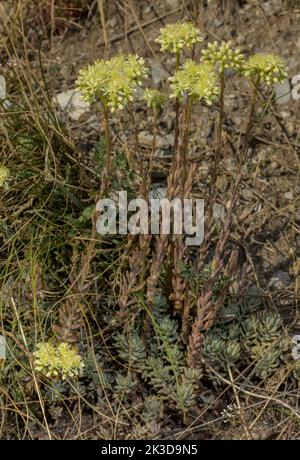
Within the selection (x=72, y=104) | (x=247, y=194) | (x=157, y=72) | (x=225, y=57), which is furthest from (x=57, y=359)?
(x=157, y=72)

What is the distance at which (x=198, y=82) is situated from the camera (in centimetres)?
189

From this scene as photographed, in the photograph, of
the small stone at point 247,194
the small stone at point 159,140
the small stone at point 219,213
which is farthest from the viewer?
the small stone at point 159,140

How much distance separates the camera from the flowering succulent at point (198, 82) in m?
1.88

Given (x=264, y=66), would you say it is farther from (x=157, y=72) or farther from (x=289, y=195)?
(x=157, y=72)

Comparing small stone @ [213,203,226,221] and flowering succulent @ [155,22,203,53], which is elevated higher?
flowering succulent @ [155,22,203,53]

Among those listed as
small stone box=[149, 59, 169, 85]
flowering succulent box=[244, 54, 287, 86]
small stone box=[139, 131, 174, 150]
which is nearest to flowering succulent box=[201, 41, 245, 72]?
flowering succulent box=[244, 54, 287, 86]

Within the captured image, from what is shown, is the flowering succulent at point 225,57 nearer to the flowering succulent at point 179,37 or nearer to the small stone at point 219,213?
the flowering succulent at point 179,37

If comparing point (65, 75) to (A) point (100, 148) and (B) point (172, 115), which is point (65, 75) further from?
(A) point (100, 148)

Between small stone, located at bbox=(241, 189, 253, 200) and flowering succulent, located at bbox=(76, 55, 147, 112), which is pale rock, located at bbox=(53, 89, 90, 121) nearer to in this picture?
small stone, located at bbox=(241, 189, 253, 200)

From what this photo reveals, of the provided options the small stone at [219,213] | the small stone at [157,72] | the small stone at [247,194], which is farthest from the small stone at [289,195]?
the small stone at [157,72]

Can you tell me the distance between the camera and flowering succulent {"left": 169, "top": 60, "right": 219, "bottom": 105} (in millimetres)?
1882

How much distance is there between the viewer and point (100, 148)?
2.64 metres

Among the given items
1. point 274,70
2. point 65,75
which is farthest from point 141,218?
point 65,75
